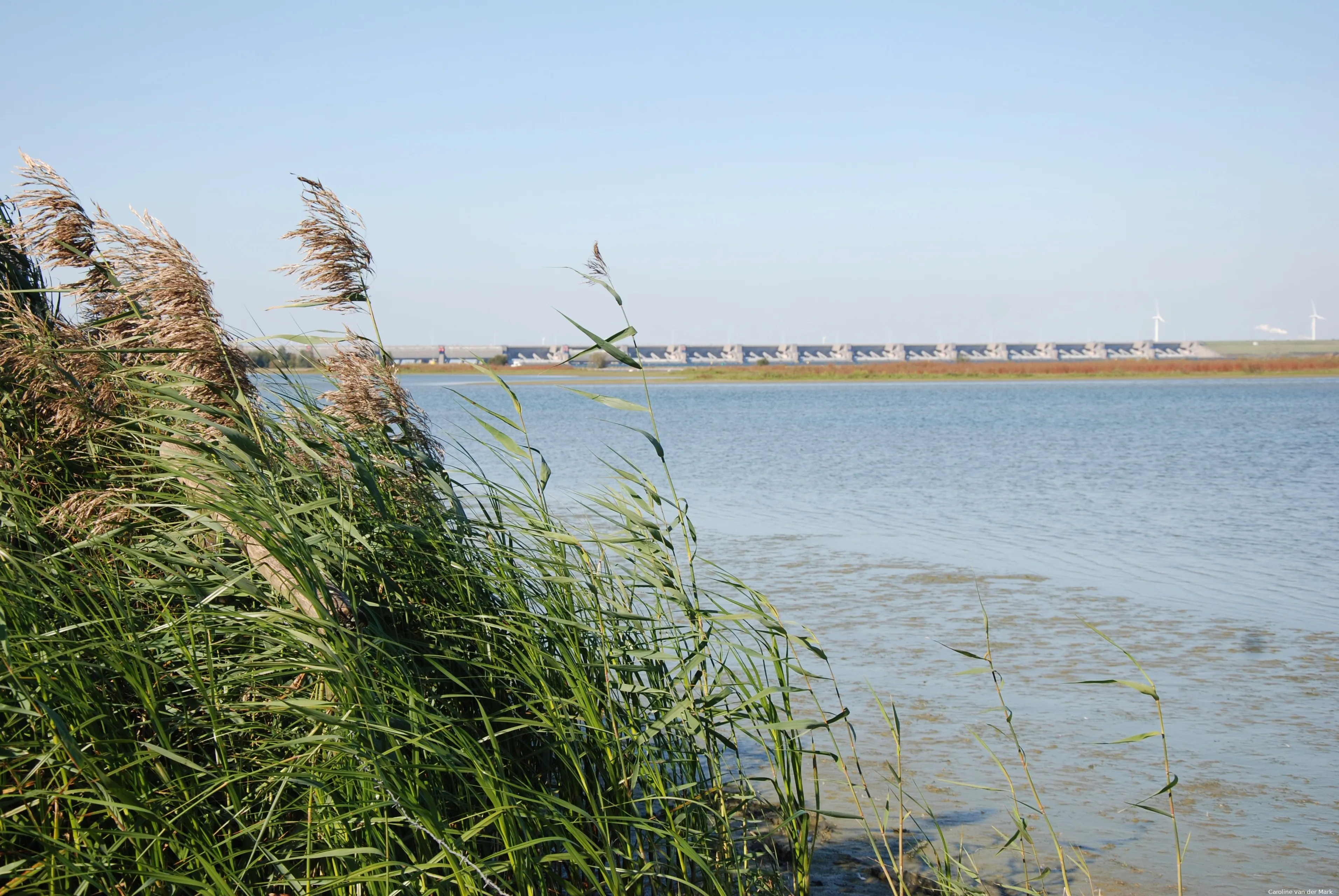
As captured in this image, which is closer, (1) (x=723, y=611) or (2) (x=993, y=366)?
(1) (x=723, y=611)

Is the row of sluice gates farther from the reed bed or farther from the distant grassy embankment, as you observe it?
the reed bed

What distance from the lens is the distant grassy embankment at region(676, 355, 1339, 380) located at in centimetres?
10131

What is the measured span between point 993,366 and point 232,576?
118905mm

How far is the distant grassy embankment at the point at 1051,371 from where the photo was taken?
332 feet

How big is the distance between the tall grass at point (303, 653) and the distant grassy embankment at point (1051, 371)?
99787mm

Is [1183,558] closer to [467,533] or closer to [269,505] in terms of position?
[467,533]

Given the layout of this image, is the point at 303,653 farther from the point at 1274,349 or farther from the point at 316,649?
the point at 1274,349

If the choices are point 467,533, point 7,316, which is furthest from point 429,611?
point 7,316

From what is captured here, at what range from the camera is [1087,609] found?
34.3ft

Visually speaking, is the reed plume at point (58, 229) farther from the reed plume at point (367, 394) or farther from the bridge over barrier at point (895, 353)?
the bridge over barrier at point (895, 353)

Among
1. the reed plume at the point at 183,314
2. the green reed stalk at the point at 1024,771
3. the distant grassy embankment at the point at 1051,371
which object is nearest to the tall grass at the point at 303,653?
the reed plume at the point at 183,314

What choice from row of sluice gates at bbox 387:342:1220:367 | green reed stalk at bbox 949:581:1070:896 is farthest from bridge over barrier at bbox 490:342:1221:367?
green reed stalk at bbox 949:581:1070:896

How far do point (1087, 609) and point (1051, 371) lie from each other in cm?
10407

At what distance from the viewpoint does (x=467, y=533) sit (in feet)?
13.2
